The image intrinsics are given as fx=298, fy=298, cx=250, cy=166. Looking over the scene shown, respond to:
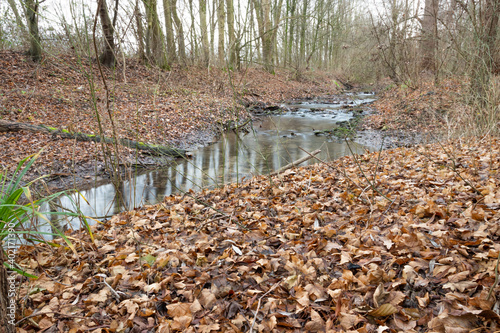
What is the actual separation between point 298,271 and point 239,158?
6.28m

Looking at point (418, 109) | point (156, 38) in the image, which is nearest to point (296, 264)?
point (156, 38)

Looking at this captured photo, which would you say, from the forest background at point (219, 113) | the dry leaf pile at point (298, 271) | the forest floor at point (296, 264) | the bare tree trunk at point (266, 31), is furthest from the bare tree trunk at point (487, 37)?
the bare tree trunk at point (266, 31)

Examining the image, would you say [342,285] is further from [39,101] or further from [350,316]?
[39,101]

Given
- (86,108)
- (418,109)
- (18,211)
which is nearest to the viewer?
(18,211)

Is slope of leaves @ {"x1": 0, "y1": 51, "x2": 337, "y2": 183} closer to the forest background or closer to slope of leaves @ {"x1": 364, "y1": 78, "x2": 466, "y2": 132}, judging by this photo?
the forest background

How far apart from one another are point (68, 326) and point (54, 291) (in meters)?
0.45

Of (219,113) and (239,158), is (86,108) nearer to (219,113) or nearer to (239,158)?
(219,113)

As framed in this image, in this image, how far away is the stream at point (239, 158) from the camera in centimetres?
529

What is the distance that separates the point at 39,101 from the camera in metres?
9.13

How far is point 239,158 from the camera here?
8.49 m

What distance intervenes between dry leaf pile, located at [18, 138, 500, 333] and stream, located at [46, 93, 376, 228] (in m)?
0.65

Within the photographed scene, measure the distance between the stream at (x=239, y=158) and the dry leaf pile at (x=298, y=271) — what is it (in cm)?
65

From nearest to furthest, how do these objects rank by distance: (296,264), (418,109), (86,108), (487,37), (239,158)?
(296,264) < (487,37) < (239,158) < (86,108) < (418,109)

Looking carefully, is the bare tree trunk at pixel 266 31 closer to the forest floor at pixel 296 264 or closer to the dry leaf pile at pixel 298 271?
the forest floor at pixel 296 264
